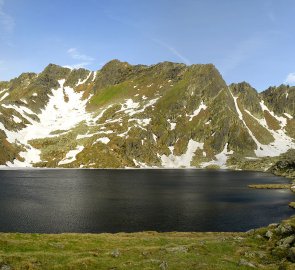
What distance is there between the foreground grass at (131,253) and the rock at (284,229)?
231 cm

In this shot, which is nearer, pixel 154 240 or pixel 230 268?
pixel 230 268

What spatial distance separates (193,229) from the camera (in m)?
63.6

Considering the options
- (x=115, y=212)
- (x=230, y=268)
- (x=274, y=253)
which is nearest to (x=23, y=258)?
(x=230, y=268)

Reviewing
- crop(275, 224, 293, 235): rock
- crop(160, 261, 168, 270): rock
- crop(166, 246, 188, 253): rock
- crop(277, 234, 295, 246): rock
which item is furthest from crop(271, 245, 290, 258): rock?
crop(160, 261, 168, 270): rock

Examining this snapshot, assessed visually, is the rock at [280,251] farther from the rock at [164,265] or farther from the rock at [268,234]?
the rock at [164,265]

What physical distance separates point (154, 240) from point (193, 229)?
56.1 ft

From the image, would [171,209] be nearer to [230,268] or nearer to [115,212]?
[115,212]

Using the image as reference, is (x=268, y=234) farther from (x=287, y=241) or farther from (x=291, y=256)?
(x=291, y=256)

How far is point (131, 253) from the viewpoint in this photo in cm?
3906

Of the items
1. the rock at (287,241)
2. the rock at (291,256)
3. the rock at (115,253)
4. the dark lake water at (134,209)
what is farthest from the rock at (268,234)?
the rock at (115,253)

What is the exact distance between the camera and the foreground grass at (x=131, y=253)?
33.4 m

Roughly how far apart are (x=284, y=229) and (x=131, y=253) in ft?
68.4

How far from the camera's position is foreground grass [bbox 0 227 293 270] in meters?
33.4

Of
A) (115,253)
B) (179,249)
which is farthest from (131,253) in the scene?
(179,249)
